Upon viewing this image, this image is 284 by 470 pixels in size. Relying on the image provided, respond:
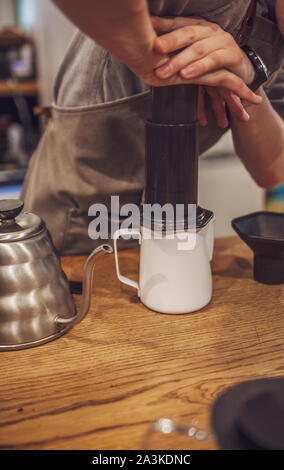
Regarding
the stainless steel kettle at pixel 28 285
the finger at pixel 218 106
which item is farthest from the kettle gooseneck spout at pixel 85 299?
the finger at pixel 218 106

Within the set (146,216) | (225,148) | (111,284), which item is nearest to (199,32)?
(146,216)

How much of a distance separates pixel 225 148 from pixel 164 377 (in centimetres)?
181

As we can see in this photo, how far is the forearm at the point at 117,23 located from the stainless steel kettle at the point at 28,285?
31cm

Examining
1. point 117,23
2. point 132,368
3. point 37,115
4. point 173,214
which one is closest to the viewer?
point 117,23

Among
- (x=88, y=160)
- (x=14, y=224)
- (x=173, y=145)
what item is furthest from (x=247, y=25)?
(x=14, y=224)

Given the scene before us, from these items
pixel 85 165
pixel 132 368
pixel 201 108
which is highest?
pixel 201 108

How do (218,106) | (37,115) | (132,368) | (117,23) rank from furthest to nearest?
(37,115), (218,106), (132,368), (117,23)

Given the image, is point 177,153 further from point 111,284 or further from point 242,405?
point 242,405

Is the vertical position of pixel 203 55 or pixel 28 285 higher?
pixel 203 55

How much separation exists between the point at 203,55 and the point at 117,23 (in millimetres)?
217

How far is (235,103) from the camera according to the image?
3.26 ft

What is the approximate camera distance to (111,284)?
1071mm

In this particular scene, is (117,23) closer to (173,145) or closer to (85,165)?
(173,145)

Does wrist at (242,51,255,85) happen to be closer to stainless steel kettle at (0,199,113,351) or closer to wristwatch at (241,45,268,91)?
wristwatch at (241,45,268,91)
